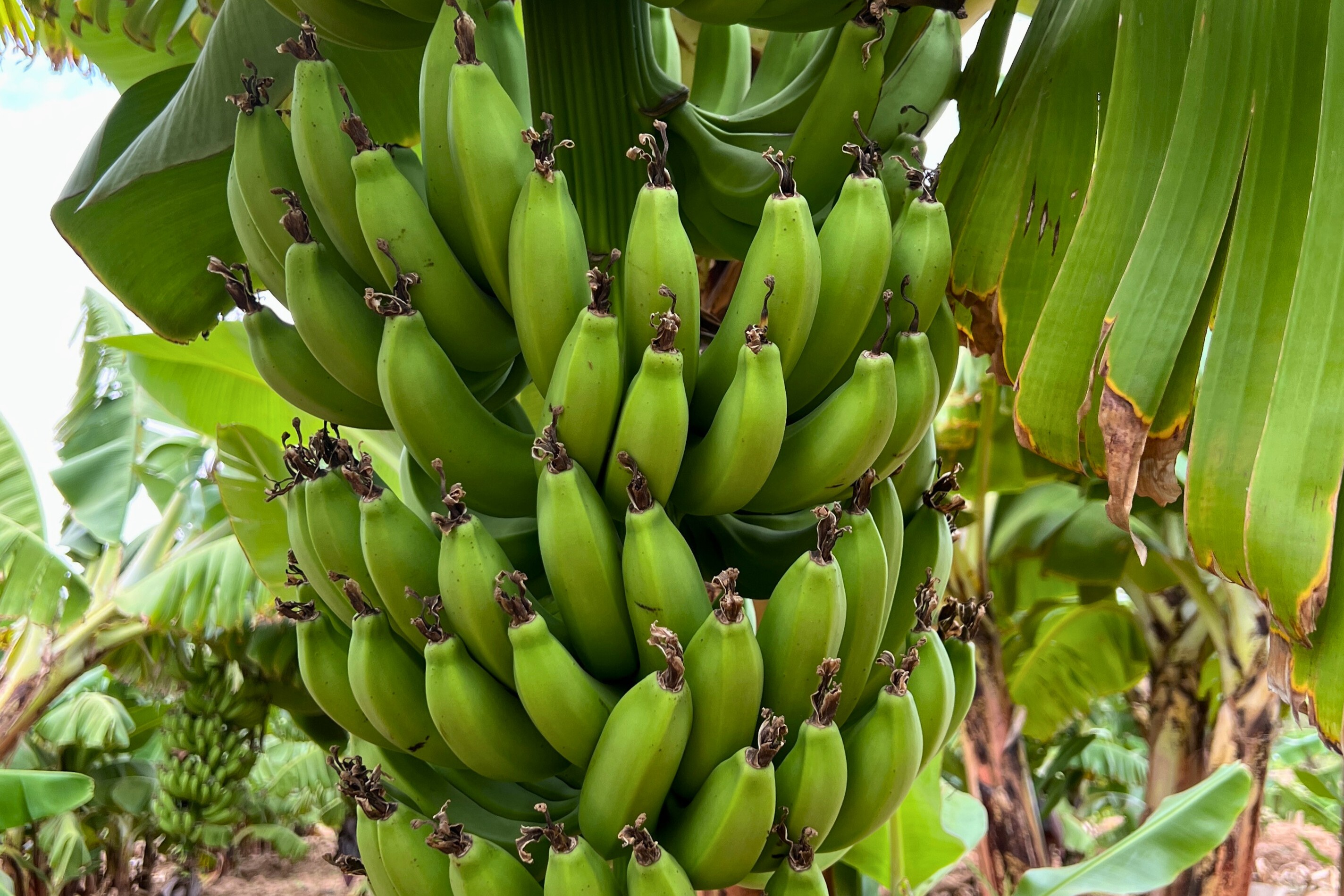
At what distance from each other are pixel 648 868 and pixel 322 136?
691 mm

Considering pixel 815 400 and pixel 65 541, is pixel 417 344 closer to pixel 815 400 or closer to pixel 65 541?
pixel 815 400

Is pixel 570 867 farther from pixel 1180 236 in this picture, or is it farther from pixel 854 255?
pixel 1180 236

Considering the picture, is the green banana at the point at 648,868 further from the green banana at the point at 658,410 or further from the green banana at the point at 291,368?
the green banana at the point at 291,368

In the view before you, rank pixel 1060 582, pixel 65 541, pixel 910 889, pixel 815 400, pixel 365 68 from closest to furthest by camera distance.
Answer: pixel 815 400, pixel 365 68, pixel 910 889, pixel 1060 582, pixel 65 541

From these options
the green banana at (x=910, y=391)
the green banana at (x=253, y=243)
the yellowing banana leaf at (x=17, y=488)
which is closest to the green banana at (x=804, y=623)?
the green banana at (x=910, y=391)

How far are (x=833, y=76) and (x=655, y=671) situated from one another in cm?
61

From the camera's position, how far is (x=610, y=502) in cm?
81

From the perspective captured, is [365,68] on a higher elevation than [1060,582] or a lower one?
higher

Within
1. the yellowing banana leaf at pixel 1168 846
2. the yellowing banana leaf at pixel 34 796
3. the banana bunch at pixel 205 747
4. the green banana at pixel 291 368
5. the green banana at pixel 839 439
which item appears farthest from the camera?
the banana bunch at pixel 205 747

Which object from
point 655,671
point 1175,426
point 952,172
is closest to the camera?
point 655,671

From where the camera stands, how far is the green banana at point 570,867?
0.70 meters

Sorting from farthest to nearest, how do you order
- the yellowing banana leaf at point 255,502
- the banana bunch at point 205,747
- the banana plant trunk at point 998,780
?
the banana bunch at point 205,747
the banana plant trunk at point 998,780
the yellowing banana leaf at point 255,502

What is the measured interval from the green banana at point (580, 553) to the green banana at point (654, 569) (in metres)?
0.02

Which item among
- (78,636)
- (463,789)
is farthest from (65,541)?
(463,789)
